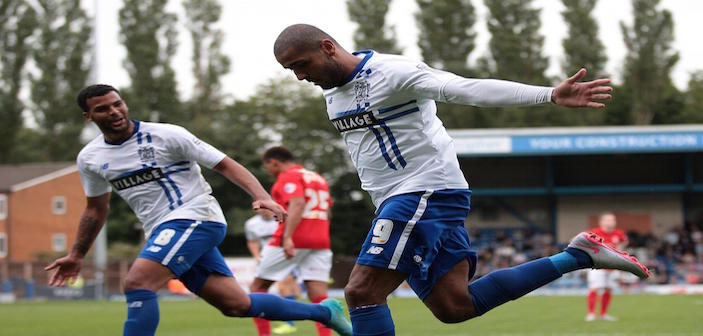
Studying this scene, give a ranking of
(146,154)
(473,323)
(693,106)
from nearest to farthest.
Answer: (146,154)
(473,323)
(693,106)

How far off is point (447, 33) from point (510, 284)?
1718 inches

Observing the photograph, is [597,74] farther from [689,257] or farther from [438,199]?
[438,199]

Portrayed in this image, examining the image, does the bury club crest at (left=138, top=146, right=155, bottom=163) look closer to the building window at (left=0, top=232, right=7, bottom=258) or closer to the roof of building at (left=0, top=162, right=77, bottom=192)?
the roof of building at (left=0, top=162, right=77, bottom=192)

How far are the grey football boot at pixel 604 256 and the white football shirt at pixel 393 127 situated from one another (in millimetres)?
886

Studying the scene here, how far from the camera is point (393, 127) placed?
491 centimetres

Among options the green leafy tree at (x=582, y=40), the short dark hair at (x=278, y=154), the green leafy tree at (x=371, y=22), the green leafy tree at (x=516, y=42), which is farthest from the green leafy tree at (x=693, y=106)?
the short dark hair at (x=278, y=154)

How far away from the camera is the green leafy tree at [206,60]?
52938 mm

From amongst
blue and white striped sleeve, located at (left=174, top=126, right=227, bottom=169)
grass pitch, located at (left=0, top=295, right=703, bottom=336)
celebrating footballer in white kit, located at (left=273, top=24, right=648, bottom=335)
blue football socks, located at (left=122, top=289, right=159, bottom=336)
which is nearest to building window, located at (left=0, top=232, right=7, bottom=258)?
grass pitch, located at (left=0, top=295, right=703, bottom=336)

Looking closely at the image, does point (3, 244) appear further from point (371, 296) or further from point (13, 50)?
point (371, 296)

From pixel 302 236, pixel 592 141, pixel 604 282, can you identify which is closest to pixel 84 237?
pixel 302 236

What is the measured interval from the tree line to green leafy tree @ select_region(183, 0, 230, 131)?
6cm

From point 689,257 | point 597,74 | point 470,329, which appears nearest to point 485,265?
point 689,257

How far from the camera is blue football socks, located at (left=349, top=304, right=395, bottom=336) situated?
192 inches

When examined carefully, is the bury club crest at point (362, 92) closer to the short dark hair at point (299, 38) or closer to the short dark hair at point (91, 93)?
the short dark hair at point (299, 38)
